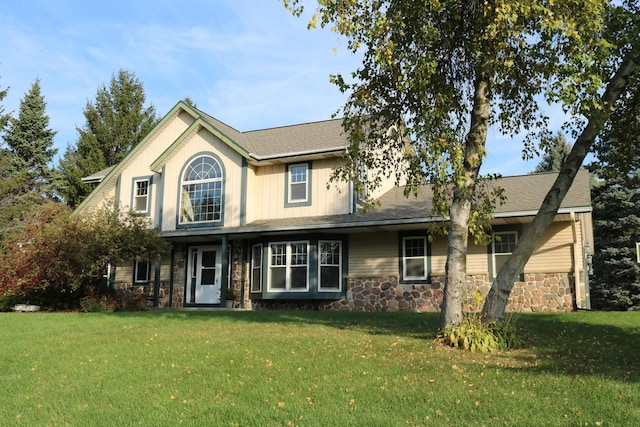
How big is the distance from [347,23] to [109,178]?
15.8m

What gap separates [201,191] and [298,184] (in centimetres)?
360

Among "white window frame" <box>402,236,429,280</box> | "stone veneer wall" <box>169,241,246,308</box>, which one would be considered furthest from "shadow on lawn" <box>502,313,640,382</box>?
"stone veneer wall" <box>169,241,246,308</box>

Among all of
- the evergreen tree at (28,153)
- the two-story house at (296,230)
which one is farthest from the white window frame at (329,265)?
the evergreen tree at (28,153)

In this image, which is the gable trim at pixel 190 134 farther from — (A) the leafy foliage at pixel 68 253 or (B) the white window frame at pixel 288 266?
(B) the white window frame at pixel 288 266

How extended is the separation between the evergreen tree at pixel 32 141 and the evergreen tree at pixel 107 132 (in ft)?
3.48

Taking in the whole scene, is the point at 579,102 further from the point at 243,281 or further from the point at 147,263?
the point at 147,263

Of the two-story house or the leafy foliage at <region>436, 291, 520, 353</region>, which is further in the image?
the two-story house

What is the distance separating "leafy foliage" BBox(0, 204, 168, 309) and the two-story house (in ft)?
6.17

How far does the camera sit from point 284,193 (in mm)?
18531

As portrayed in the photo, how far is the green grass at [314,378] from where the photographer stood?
5.10 m

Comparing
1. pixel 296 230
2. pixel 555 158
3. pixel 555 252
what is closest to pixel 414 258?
pixel 296 230

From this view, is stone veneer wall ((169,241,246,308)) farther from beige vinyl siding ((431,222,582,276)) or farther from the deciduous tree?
the deciduous tree

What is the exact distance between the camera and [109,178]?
21.3 meters

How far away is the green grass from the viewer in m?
5.10
